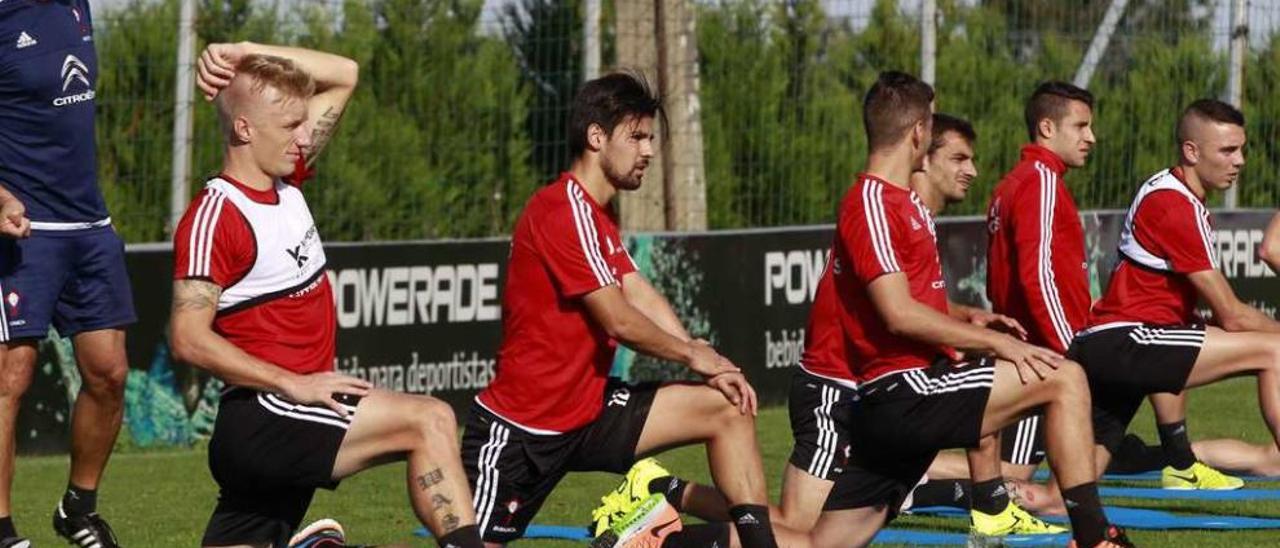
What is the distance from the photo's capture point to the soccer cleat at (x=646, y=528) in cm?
881

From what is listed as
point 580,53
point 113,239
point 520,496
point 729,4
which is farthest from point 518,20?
point 520,496

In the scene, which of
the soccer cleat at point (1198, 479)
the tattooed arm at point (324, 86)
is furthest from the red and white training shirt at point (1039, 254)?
the tattooed arm at point (324, 86)

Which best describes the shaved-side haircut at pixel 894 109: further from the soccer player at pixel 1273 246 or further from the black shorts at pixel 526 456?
the soccer player at pixel 1273 246

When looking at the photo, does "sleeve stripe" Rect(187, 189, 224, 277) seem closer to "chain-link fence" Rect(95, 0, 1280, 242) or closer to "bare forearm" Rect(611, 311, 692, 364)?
"bare forearm" Rect(611, 311, 692, 364)

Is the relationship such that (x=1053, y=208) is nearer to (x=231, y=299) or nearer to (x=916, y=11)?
(x=231, y=299)

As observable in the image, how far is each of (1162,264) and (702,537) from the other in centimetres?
330

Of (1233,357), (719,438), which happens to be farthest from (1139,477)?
(719,438)

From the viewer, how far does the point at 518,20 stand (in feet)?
55.6

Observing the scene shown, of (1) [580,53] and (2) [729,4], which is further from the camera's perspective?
(2) [729,4]

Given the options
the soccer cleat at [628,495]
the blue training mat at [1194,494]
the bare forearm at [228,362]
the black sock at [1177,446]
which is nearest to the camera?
the bare forearm at [228,362]

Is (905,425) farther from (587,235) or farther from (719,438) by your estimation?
(587,235)

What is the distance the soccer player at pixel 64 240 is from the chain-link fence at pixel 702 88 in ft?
16.4

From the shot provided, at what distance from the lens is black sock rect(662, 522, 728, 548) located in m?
8.59

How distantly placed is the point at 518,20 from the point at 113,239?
763 cm
